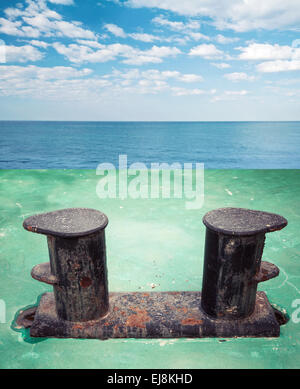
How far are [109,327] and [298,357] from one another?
56.6 inches

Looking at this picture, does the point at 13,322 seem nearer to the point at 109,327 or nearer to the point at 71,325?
the point at 71,325

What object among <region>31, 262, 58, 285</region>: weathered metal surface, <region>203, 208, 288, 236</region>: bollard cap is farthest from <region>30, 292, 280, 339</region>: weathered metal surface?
<region>203, 208, 288, 236</region>: bollard cap

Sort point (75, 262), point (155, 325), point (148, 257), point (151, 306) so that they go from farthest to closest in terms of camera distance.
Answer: point (148, 257), point (151, 306), point (155, 325), point (75, 262)

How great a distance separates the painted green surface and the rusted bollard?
29 centimetres

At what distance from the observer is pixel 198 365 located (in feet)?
6.73

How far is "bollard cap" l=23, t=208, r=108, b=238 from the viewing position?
2072 mm

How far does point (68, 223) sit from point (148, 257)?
1556 mm

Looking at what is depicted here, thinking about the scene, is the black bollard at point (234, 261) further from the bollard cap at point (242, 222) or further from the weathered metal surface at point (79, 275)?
the weathered metal surface at point (79, 275)

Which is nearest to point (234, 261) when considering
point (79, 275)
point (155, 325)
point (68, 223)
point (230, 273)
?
point (230, 273)

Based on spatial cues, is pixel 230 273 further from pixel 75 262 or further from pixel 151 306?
pixel 75 262

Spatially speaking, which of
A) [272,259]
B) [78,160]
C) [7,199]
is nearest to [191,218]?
[272,259]

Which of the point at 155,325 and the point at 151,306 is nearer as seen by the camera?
the point at 155,325

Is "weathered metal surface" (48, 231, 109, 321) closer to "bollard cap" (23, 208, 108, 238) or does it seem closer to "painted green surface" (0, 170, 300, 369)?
"bollard cap" (23, 208, 108, 238)

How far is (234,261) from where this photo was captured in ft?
7.16
